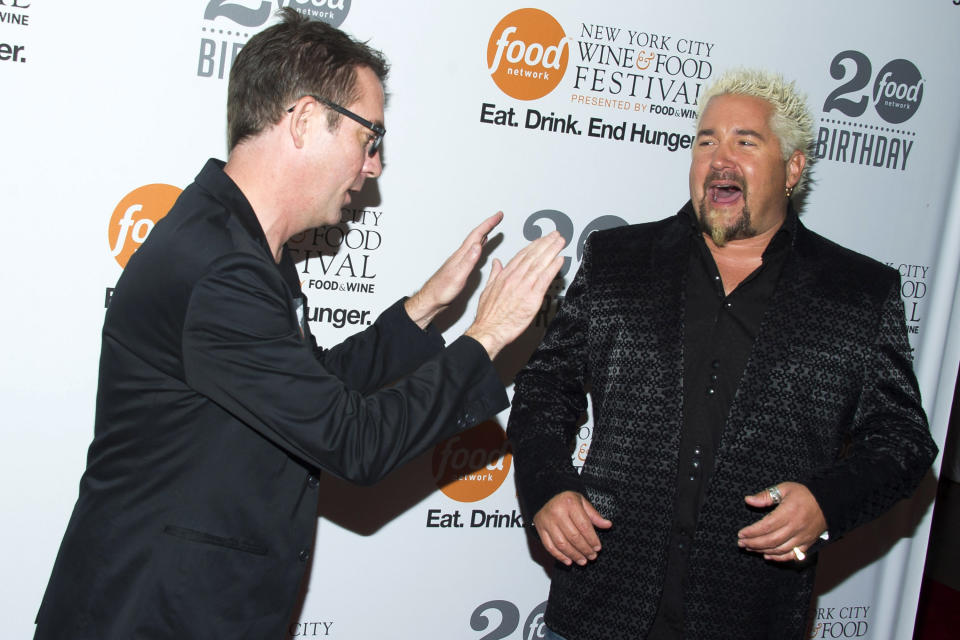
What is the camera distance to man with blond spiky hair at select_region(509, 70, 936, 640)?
207 centimetres

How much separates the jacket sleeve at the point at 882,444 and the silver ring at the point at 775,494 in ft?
0.31

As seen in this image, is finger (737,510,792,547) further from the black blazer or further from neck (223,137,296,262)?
neck (223,137,296,262)

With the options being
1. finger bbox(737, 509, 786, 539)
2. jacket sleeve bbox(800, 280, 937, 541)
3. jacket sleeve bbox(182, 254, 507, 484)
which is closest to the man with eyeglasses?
jacket sleeve bbox(182, 254, 507, 484)

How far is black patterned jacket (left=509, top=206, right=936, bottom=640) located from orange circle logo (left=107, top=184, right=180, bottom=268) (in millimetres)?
1267

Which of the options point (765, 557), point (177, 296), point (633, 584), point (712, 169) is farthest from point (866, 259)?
point (177, 296)

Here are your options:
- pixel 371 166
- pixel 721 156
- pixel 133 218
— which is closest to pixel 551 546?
pixel 371 166

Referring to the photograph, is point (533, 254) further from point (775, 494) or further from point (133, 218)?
point (133, 218)

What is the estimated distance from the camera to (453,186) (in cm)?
288

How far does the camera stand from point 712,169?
89.0 inches

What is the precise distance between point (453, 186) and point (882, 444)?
1.47 meters

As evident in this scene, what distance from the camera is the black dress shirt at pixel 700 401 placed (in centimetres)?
209

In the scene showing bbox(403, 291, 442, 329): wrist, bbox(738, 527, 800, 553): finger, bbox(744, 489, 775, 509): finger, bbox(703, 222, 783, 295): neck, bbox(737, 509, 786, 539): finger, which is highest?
bbox(703, 222, 783, 295): neck

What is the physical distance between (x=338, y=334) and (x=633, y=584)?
4.10ft

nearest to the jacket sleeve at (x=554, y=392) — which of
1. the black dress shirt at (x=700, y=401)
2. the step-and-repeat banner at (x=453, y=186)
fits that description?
the black dress shirt at (x=700, y=401)
